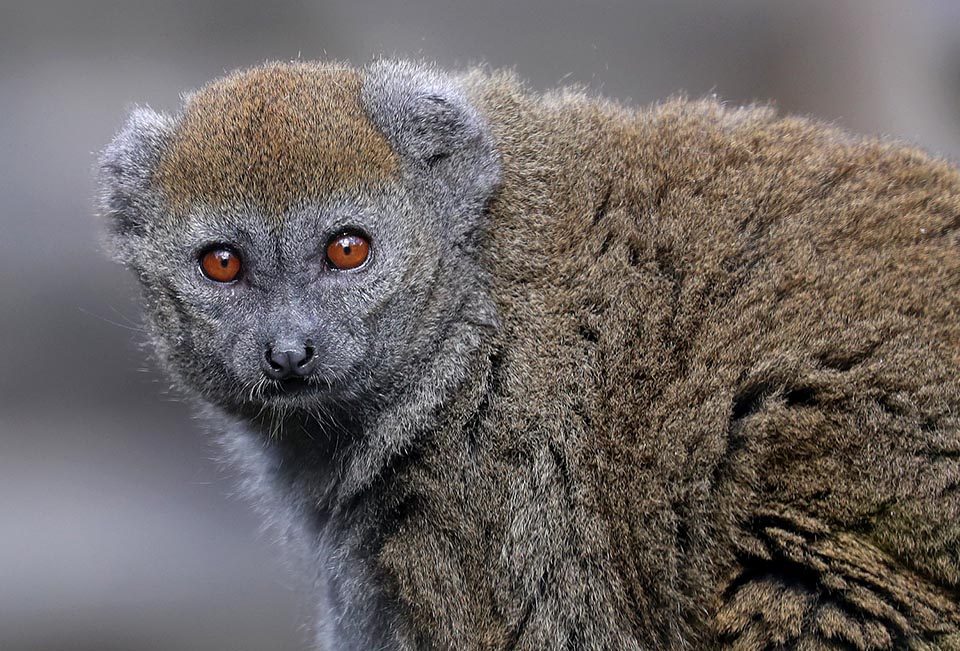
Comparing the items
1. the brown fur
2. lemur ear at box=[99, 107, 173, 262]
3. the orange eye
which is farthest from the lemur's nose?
lemur ear at box=[99, 107, 173, 262]

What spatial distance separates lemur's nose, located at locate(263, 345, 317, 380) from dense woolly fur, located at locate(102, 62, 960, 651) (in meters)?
0.08

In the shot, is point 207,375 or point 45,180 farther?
point 45,180

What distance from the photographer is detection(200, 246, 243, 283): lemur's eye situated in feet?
15.7

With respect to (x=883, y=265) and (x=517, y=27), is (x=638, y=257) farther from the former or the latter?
(x=517, y=27)

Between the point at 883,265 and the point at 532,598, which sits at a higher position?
the point at 883,265

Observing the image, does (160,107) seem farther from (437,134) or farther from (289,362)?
(289,362)

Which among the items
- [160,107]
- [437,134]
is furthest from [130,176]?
[160,107]

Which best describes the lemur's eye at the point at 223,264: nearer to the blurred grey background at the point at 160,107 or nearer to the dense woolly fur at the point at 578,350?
the dense woolly fur at the point at 578,350

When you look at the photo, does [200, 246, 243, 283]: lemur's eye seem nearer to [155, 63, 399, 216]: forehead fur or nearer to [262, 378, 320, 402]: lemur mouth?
[155, 63, 399, 216]: forehead fur

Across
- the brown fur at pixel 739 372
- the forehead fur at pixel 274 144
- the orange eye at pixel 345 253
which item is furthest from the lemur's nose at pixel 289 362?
the brown fur at pixel 739 372

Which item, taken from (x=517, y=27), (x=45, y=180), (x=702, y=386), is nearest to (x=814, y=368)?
(x=702, y=386)

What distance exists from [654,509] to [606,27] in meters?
5.96

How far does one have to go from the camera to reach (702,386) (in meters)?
4.55

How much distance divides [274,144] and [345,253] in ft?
1.85
